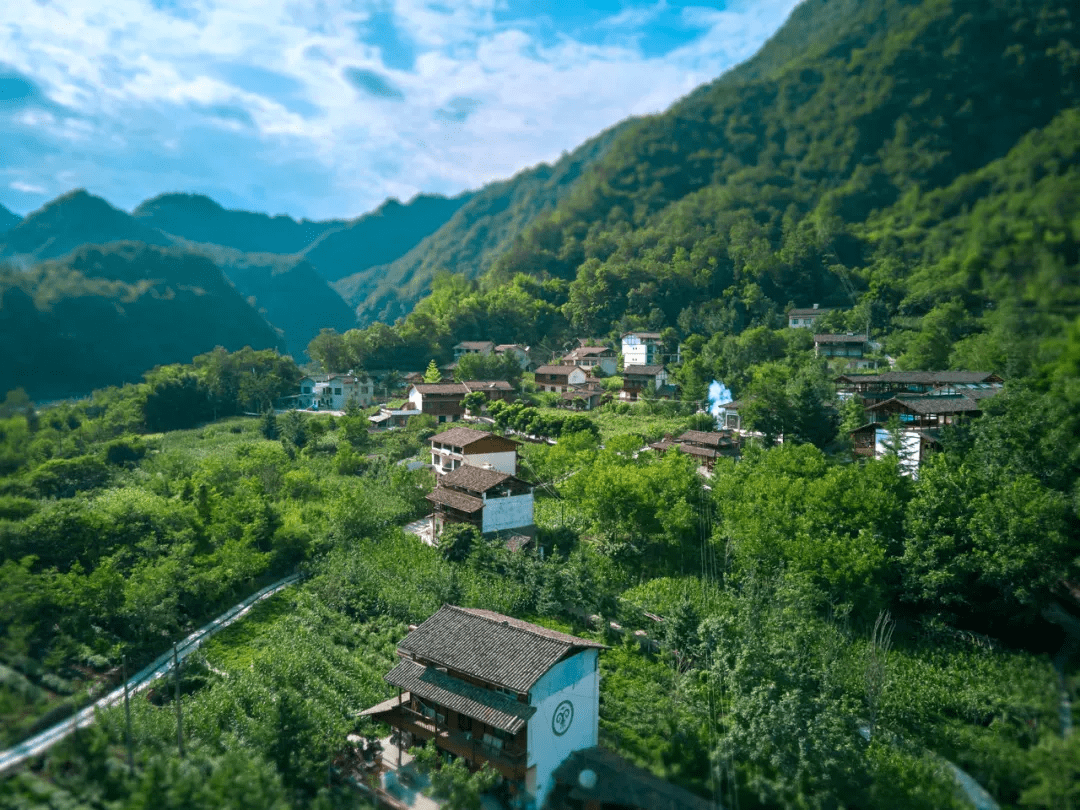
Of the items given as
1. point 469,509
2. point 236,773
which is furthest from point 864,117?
point 236,773

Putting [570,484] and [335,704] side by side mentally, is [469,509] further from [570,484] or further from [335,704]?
[335,704]

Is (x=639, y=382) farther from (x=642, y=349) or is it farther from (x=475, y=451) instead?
(x=475, y=451)

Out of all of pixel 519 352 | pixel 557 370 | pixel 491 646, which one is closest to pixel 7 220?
pixel 519 352

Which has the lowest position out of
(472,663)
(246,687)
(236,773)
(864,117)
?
(246,687)

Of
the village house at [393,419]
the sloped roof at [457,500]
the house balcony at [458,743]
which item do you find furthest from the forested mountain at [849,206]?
the sloped roof at [457,500]

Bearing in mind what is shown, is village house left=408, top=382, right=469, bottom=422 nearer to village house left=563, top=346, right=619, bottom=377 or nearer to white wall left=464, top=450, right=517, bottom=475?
village house left=563, top=346, right=619, bottom=377

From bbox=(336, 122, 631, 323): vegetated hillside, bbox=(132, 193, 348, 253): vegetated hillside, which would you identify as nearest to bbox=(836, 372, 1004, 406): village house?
bbox=(336, 122, 631, 323): vegetated hillside

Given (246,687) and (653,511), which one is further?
(653,511)
